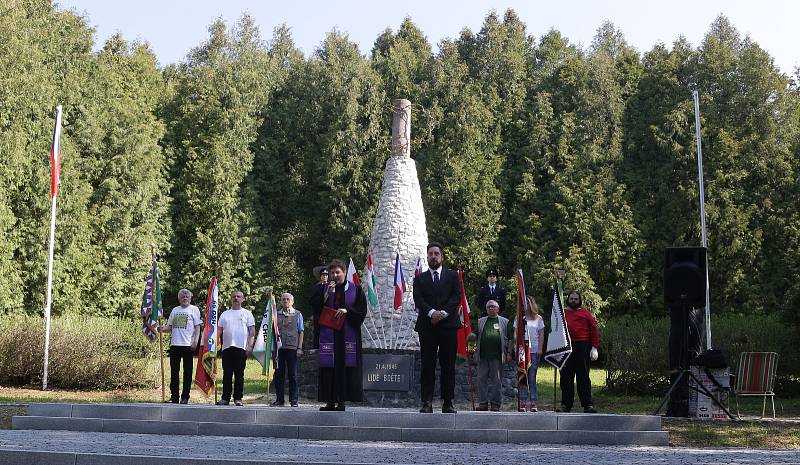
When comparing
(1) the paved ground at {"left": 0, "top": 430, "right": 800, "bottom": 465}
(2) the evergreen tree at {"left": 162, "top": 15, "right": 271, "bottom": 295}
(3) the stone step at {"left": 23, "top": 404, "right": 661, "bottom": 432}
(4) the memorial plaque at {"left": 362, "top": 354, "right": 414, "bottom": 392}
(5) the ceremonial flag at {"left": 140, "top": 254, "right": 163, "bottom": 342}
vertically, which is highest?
(2) the evergreen tree at {"left": 162, "top": 15, "right": 271, "bottom": 295}

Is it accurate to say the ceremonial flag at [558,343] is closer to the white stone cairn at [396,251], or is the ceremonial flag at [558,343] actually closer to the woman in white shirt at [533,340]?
the woman in white shirt at [533,340]

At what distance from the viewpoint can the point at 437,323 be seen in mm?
11570

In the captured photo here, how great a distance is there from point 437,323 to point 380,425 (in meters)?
1.25

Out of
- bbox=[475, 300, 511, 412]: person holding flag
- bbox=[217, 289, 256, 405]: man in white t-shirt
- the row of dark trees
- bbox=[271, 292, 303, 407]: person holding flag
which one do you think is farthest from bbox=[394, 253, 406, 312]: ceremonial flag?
the row of dark trees

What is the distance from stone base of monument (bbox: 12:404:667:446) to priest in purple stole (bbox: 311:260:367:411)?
0.37m

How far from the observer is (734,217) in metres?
35.1

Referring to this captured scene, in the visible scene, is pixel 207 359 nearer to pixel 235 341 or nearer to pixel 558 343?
pixel 235 341

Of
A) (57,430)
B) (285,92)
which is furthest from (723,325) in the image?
(285,92)

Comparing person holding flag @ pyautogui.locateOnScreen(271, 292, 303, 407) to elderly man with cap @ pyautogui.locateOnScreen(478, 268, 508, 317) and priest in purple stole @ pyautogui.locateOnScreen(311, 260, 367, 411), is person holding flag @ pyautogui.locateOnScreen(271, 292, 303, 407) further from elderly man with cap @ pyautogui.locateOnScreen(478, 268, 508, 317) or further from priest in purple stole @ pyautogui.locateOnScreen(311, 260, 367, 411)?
priest in purple stole @ pyautogui.locateOnScreen(311, 260, 367, 411)

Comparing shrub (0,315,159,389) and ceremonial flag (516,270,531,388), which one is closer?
ceremonial flag (516,270,531,388)

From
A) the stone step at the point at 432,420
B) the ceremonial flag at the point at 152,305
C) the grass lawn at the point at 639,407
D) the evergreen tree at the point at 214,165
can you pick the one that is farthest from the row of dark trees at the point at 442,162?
the stone step at the point at 432,420

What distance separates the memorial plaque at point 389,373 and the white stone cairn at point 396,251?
2.02 meters

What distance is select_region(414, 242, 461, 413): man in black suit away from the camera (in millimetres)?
11562

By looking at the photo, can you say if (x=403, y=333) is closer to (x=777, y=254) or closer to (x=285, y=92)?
(x=777, y=254)
